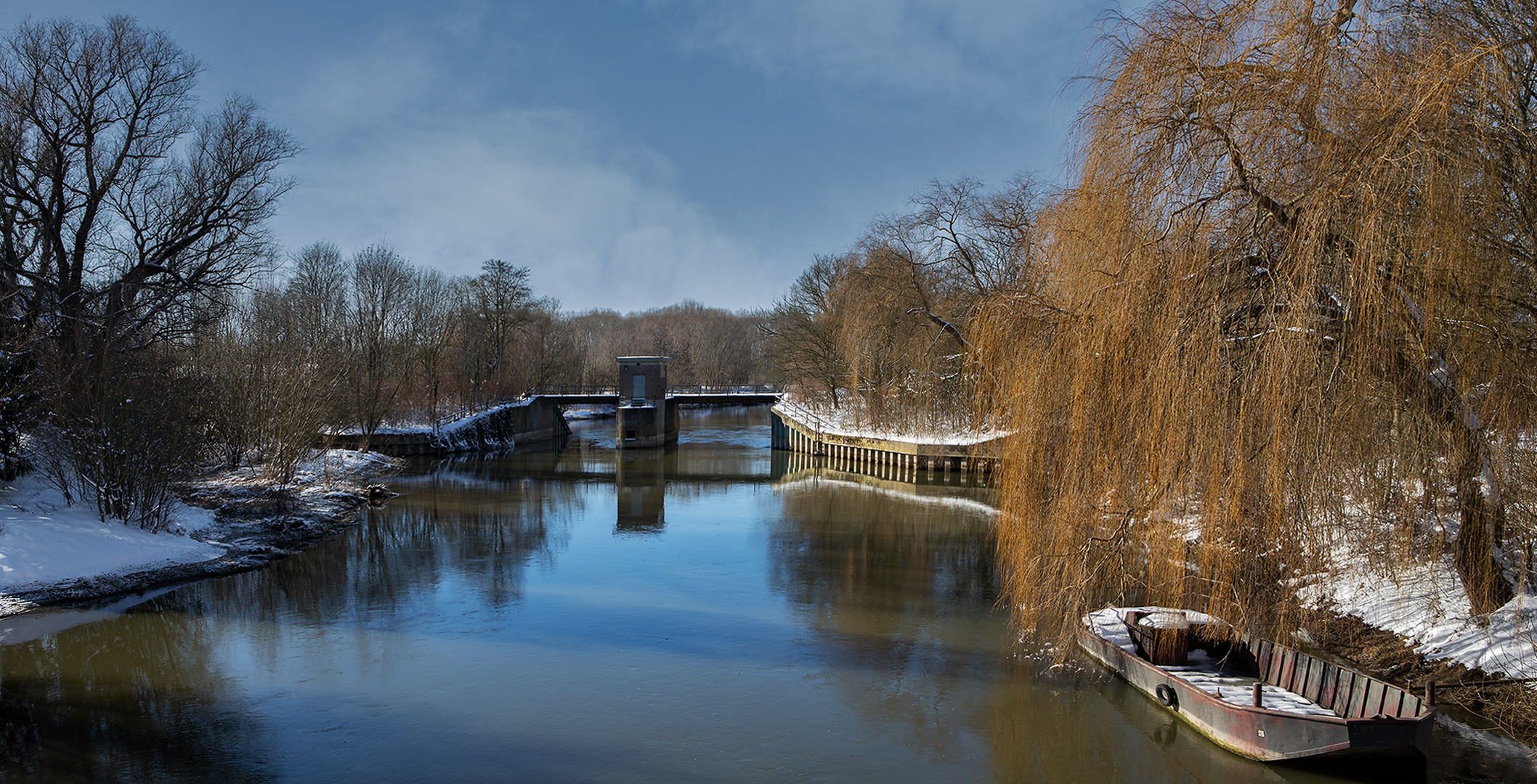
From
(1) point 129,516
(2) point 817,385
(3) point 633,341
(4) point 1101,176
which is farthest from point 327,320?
(3) point 633,341

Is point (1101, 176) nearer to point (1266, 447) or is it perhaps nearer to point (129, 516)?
point (1266, 447)

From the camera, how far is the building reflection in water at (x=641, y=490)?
18483 mm

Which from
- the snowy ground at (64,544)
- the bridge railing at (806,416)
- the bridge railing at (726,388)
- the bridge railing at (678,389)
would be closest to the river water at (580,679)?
the snowy ground at (64,544)

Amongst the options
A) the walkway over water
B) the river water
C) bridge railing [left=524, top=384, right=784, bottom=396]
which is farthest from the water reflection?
bridge railing [left=524, top=384, right=784, bottom=396]

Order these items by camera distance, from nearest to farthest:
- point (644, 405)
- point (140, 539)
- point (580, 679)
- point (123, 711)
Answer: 1. point (123, 711)
2. point (580, 679)
3. point (140, 539)
4. point (644, 405)

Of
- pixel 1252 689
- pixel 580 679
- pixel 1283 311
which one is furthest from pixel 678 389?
pixel 1283 311

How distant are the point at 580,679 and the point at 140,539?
9.03 m

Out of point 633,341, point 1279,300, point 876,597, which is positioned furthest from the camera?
point 633,341

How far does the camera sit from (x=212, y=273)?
19.4 m

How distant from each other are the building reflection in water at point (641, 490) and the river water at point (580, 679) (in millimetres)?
2617

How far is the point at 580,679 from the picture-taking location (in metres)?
8.65

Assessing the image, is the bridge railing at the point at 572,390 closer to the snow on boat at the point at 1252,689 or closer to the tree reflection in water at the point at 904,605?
the tree reflection in water at the point at 904,605

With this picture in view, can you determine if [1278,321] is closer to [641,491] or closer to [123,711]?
[123,711]

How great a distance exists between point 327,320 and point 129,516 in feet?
86.1
